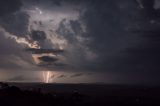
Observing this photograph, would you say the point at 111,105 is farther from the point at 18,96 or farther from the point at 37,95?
the point at 18,96

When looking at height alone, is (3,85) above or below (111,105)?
above

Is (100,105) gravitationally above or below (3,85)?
below

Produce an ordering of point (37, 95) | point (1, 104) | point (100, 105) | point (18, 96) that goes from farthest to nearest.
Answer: point (100, 105)
point (37, 95)
point (18, 96)
point (1, 104)

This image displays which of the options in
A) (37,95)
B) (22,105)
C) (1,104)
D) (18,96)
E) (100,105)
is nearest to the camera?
(1,104)

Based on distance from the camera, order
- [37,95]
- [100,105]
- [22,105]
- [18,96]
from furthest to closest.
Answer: [100,105] < [37,95] < [18,96] < [22,105]

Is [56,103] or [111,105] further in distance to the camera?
[111,105]

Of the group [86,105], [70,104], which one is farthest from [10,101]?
[86,105]

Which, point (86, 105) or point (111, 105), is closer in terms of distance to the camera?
point (86, 105)

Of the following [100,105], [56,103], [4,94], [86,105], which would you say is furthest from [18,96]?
[100,105]

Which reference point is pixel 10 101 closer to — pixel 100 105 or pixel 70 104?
pixel 70 104
